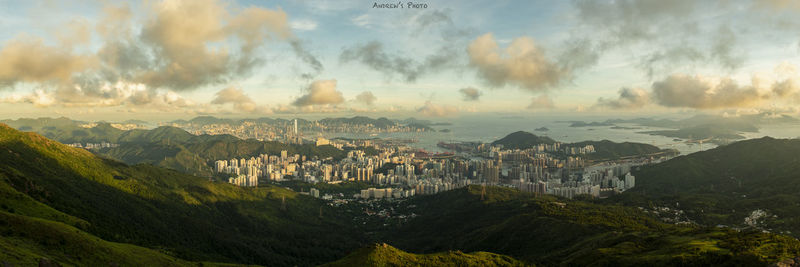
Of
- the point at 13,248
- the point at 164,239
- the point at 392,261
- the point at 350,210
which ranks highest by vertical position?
the point at 13,248

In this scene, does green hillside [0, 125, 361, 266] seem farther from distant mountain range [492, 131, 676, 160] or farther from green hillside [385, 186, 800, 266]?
distant mountain range [492, 131, 676, 160]

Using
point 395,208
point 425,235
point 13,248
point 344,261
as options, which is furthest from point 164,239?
point 395,208

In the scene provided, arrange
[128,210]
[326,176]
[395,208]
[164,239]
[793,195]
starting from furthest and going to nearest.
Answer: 1. [326,176]
2. [395,208]
3. [793,195]
4. [128,210]
5. [164,239]

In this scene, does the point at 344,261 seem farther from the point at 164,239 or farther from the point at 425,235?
the point at 425,235

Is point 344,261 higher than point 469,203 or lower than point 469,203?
higher

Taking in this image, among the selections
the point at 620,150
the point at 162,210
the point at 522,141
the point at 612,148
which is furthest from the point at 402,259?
the point at 522,141

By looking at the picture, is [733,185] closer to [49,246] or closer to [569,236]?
[569,236]
